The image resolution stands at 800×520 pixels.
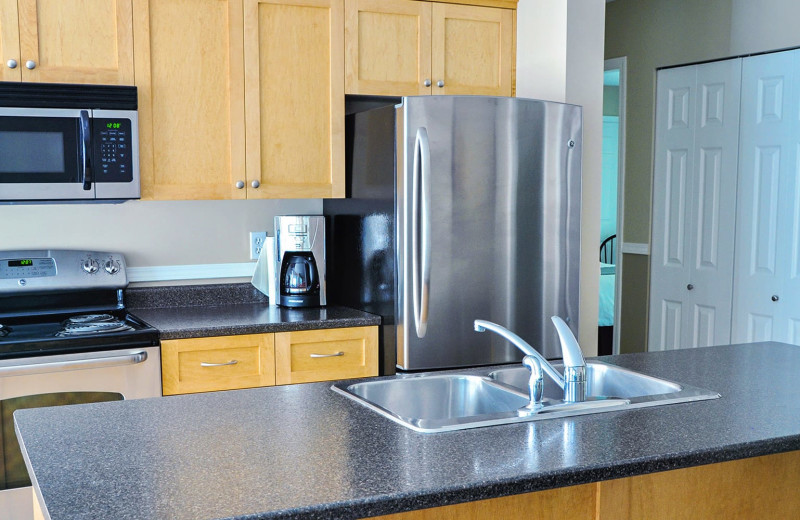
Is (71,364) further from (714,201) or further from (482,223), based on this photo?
(714,201)

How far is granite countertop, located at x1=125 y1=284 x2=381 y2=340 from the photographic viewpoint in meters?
2.84

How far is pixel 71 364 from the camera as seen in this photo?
257 cm

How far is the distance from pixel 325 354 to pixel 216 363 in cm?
41

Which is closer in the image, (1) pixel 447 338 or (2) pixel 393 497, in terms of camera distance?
(2) pixel 393 497

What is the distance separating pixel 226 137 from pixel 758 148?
9.16ft

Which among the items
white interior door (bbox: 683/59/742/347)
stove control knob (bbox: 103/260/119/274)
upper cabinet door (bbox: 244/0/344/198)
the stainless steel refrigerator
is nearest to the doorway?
white interior door (bbox: 683/59/742/347)

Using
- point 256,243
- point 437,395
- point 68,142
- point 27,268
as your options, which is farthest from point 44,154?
point 437,395

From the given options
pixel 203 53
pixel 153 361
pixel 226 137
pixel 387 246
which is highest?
pixel 203 53

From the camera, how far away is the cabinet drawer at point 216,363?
9.06 ft

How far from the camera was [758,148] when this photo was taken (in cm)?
423

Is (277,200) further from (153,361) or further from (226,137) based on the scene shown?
(153,361)

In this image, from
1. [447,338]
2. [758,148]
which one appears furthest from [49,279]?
[758,148]

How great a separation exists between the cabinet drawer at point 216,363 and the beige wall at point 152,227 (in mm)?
696

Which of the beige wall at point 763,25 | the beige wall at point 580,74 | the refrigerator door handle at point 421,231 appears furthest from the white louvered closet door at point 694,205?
the refrigerator door handle at point 421,231
